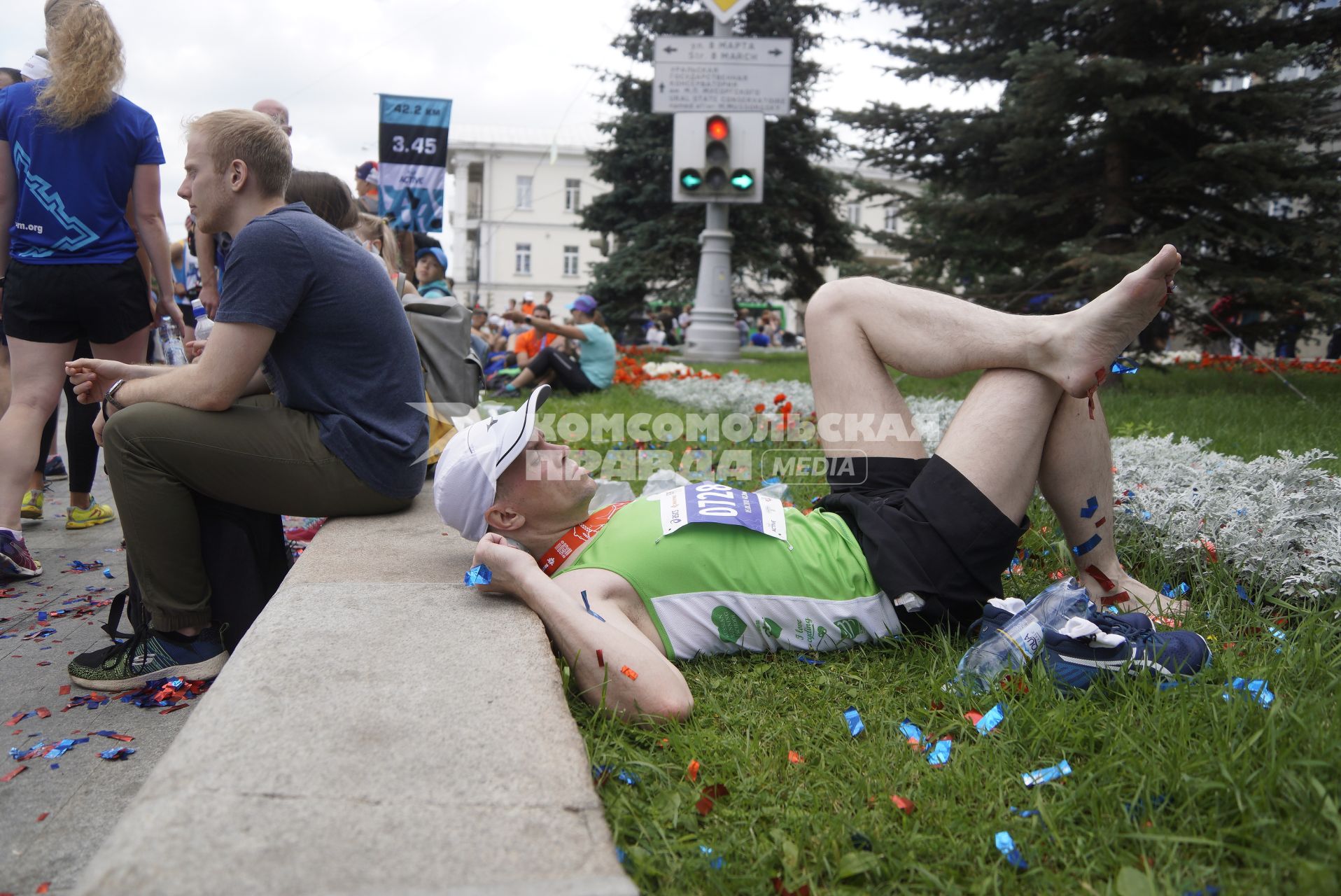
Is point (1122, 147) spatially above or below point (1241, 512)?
above

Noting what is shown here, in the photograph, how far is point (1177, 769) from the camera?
66.2 inches

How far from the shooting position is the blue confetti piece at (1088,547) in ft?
8.68

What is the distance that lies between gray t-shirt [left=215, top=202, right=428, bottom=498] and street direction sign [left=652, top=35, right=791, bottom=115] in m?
10.3

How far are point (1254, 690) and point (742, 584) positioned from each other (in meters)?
1.16

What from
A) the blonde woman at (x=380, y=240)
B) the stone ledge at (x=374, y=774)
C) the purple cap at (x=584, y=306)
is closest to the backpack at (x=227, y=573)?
the stone ledge at (x=374, y=774)

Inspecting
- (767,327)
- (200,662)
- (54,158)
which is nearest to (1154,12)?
(54,158)

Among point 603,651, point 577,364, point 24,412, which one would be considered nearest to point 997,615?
point 603,651

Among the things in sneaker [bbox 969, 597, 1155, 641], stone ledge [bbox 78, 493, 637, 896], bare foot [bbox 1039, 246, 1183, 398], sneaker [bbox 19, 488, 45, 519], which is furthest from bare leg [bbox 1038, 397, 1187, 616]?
sneaker [bbox 19, 488, 45, 519]

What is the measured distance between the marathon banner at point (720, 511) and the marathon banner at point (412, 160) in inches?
355

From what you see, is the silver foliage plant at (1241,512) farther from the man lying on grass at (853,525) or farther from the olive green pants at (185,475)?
the olive green pants at (185,475)

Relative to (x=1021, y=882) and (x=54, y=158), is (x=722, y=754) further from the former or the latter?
(x=54, y=158)

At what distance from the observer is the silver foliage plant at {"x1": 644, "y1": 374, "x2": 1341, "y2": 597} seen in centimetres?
263

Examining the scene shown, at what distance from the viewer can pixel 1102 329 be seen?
238 cm

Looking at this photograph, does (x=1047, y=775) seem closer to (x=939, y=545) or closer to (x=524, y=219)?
(x=939, y=545)
